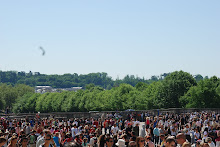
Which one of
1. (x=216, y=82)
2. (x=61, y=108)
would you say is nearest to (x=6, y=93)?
(x=61, y=108)

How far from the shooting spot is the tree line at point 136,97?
235ft

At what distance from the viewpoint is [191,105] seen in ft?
234

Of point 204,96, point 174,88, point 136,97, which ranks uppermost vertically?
point 174,88

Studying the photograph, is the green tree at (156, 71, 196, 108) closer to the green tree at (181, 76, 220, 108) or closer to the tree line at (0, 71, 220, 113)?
the tree line at (0, 71, 220, 113)

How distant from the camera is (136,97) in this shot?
3688 inches

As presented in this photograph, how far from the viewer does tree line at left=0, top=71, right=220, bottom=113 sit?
71500 millimetres

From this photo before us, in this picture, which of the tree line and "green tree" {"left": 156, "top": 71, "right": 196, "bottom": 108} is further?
"green tree" {"left": 156, "top": 71, "right": 196, "bottom": 108}

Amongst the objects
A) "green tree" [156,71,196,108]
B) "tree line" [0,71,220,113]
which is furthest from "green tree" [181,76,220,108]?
"green tree" [156,71,196,108]

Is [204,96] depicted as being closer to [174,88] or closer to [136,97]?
[174,88]

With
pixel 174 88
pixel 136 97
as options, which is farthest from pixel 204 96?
pixel 136 97

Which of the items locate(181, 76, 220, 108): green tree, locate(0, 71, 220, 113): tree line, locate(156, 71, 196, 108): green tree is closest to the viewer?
locate(181, 76, 220, 108): green tree

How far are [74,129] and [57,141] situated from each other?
6.92 meters

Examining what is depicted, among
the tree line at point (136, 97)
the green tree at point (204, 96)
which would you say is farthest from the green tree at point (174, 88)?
the green tree at point (204, 96)

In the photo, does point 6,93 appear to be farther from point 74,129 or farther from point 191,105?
point 74,129
